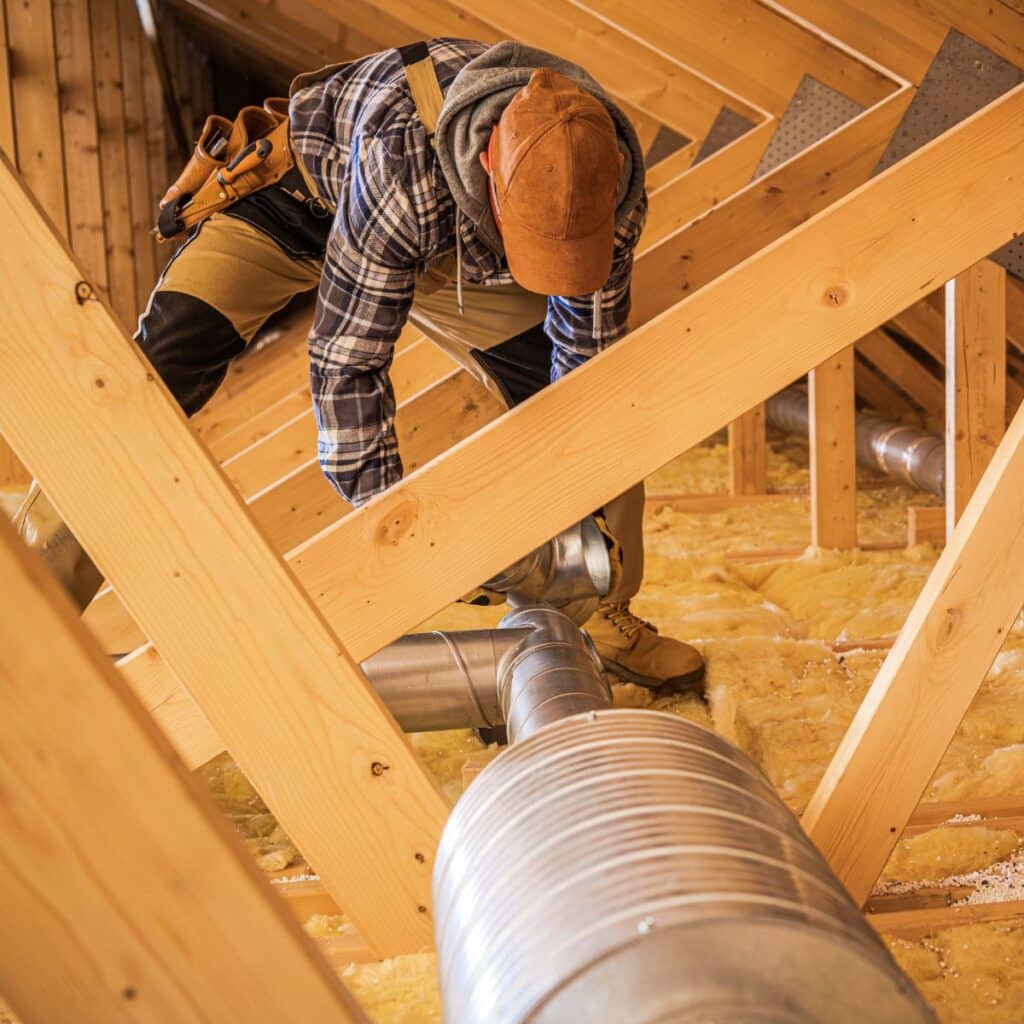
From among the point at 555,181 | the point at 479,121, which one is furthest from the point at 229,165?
the point at 555,181

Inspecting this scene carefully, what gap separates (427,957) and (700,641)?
4.79ft

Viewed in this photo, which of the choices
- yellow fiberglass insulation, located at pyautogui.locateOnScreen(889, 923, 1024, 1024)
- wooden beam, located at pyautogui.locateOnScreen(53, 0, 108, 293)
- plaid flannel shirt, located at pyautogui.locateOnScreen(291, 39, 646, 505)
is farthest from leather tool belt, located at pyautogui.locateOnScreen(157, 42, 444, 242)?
wooden beam, located at pyautogui.locateOnScreen(53, 0, 108, 293)

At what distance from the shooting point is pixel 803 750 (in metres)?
2.15

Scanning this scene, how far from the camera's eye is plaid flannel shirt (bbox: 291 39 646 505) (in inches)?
64.2

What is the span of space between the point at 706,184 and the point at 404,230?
6.16 feet

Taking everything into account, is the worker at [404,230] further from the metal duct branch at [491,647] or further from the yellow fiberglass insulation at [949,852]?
the yellow fiberglass insulation at [949,852]

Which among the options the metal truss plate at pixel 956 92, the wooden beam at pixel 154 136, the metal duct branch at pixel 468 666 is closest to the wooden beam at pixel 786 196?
the metal truss plate at pixel 956 92

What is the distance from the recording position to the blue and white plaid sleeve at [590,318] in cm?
186

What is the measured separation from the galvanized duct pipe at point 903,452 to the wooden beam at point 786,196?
1.40 m

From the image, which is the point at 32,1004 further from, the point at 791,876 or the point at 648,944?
the point at 791,876

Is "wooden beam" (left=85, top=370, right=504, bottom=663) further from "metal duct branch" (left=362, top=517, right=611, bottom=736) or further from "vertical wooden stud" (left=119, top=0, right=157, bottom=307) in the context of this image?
"vertical wooden stud" (left=119, top=0, right=157, bottom=307)

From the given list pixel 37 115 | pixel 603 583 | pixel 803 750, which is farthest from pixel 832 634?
pixel 37 115

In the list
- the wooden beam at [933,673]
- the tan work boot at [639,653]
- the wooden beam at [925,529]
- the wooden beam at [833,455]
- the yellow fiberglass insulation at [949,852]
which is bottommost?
the wooden beam at [925,529]

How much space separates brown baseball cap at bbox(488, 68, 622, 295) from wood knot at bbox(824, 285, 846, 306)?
11.6 inches
